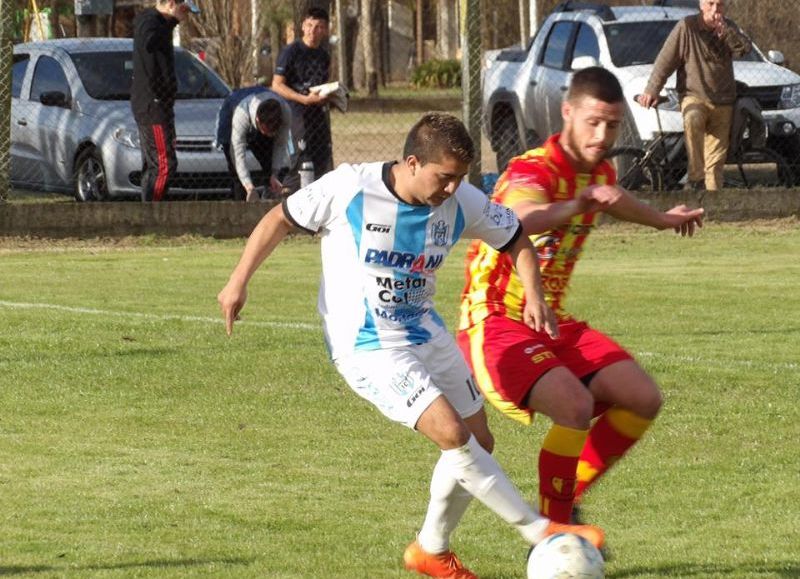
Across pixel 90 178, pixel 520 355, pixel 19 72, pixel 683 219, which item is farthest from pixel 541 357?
pixel 19 72

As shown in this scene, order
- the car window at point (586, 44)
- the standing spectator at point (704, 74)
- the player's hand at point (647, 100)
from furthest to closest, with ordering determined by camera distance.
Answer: the car window at point (586, 44) < the standing spectator at point (704, 74) < the player's hand at point (647, 100)

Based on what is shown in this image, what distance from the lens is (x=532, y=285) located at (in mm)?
5664

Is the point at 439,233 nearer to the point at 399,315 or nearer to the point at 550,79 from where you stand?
the point at 399,315

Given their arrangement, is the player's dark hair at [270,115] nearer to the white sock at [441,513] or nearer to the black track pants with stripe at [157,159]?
the black track pants with stripe at [157,159]

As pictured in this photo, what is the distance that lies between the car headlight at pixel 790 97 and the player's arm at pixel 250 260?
1308 centimetres

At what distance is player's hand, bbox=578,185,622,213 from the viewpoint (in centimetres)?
572

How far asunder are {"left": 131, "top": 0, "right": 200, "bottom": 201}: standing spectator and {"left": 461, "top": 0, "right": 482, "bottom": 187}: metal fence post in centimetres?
Answer: 266

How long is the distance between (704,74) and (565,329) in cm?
1034

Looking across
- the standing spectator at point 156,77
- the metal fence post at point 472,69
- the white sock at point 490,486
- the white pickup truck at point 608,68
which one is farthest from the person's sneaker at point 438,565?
the white pickup truck at point 608,68

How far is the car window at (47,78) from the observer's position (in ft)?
58.4

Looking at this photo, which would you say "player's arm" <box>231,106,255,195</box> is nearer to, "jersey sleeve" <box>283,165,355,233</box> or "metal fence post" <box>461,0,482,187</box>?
"metal fence post" <box>461,0,482,187</box>

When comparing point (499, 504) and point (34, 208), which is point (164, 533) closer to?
point (499, 504)

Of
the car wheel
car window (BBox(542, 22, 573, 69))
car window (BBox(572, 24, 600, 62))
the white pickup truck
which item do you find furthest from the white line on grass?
car window (BBox(542, 22, 573, 69))

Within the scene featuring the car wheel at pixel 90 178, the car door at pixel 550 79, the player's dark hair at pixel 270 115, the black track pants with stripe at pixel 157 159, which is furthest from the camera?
the car door at pixel 550 79
